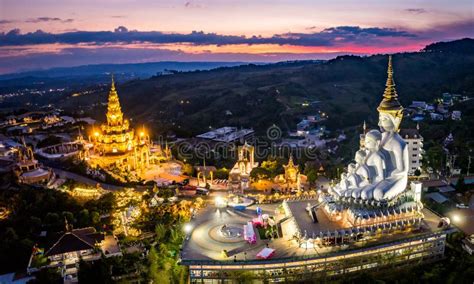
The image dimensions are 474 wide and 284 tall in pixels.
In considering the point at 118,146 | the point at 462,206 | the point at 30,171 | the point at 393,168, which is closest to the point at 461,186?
the point at 462,206

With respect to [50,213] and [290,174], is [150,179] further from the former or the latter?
[290,174]

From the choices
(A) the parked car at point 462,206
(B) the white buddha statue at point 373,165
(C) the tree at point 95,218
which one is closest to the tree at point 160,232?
(C) the tree at point 95,218

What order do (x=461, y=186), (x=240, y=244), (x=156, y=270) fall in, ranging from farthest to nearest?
(x=461, y=186), (x=240, y=244), (x=156, y=270)

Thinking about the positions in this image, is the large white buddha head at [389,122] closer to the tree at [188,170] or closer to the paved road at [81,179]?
the tree at [188,170]

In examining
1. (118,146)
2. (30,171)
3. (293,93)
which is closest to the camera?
(30,171)

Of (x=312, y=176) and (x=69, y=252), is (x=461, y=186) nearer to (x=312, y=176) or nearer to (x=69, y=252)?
(x=312, y=176)
